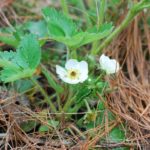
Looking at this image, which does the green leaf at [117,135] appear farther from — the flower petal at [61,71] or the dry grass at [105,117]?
the flower petal at [61,71]

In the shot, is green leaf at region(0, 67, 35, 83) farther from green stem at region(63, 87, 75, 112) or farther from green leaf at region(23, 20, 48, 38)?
green leaf at region(23, 20, 48, 38)

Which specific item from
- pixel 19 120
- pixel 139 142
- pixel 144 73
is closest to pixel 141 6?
pixel 144 73

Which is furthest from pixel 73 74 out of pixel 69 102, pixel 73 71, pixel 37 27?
pixel 37 27

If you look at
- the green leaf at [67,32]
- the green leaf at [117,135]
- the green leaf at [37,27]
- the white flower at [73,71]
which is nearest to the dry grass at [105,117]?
the green leaf at [117,135]

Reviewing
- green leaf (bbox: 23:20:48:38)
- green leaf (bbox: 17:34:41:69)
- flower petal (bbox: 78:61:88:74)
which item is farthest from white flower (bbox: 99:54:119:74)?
green leaf (bbox: 23:20:48:38)

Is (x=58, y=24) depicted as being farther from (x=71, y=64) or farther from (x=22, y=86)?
(x=22, y=86)

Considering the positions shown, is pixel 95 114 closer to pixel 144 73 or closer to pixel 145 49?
pixel 144 73
